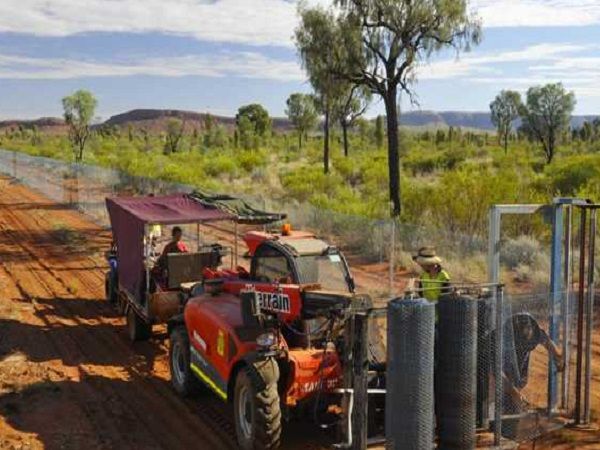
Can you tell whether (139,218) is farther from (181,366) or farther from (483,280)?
(483,280)

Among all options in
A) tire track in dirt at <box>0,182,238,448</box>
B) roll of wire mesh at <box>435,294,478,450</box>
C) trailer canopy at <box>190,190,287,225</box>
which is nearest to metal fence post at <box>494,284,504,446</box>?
roll of wire mesh at <box>435,294,478,450</box>

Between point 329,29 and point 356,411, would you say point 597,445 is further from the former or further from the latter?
point 329,29

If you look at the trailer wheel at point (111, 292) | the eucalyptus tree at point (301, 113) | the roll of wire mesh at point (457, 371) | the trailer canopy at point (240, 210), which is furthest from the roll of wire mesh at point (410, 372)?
the eucalyptus tree at point (301, 113)

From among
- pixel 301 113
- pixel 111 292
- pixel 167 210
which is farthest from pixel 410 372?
pixel 301 113

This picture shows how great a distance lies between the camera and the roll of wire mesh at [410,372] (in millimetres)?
6285

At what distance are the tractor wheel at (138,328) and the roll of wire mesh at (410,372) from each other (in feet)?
22.4

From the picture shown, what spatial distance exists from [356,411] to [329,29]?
2012 centimetres

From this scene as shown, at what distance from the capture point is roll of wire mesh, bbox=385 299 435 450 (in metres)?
6.29

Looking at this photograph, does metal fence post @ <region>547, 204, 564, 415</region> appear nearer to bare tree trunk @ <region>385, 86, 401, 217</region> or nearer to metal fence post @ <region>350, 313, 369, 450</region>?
metal fence post @ <region>350, 313, 369, 450</region>

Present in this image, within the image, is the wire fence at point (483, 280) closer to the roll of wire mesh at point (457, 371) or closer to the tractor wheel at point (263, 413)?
the roll of wire mesh at point (457, 371)

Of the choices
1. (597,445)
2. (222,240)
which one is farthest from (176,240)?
(222,240)

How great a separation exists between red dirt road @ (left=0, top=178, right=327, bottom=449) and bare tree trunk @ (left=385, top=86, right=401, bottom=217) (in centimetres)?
1028

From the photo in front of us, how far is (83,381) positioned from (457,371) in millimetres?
6078

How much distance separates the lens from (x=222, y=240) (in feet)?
76.8
